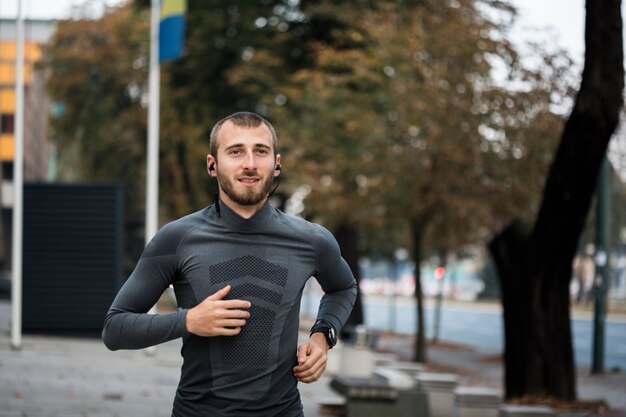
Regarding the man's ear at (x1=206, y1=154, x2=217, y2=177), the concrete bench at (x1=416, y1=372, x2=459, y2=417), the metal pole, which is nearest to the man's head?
the man's ear at (x1=206, y1=154, x2=217, y2=177)

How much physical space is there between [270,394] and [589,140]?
411 inches

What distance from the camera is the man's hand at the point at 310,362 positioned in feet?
12.8

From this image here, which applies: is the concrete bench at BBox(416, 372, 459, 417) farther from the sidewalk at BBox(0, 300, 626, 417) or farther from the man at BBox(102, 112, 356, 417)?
the man at BBox(102, 112, 356, 417)

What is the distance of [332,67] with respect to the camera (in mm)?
28297

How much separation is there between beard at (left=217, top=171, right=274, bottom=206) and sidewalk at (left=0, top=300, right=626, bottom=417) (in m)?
8.25

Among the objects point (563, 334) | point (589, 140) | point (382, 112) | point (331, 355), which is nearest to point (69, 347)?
point (331, 355)

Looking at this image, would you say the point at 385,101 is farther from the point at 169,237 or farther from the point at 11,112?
the point at 11,112

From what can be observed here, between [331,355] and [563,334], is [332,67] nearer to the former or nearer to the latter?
[331,355]

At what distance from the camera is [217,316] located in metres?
3.65

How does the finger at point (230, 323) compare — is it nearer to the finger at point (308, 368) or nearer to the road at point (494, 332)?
the finger at point (308, 368)

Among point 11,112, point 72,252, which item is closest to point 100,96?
point 72,252

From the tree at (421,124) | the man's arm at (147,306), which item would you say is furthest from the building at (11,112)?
the man's arm at (147,306)

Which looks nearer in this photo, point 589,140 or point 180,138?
point 589,140

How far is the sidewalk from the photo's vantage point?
41.3 feet
